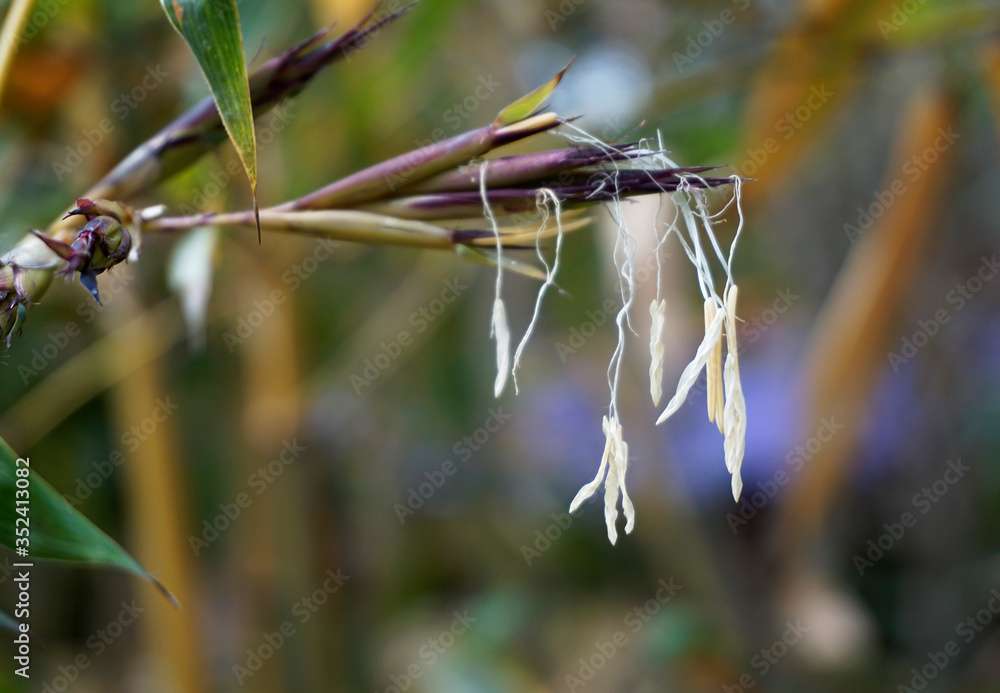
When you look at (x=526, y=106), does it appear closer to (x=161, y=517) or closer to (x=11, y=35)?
(x=11, y=35)

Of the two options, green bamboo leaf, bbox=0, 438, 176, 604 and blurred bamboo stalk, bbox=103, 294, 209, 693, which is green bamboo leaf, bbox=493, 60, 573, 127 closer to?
green bamboo leaf, bbox=0, 438, 176, 604

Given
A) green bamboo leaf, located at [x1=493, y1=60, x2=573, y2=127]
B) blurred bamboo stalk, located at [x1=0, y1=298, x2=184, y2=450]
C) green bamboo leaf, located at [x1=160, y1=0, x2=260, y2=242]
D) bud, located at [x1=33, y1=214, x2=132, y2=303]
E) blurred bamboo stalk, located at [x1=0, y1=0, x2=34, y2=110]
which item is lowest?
blurred bamboo stalk, located at [x1=0, y1=298, x2=184, y2=450]

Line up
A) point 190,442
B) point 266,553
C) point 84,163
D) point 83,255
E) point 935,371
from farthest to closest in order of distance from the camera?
point 190,442 → point 935,371 → point 266,553 → point 84,163 → point 83,255

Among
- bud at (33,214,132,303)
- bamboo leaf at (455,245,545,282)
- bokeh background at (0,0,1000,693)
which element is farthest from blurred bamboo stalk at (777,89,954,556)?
bud at (33,214,132,303)

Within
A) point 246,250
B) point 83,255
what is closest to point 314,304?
point 246,250

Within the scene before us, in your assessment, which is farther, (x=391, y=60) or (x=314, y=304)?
(x=314, y=304)

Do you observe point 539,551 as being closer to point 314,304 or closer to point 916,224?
point 314,304

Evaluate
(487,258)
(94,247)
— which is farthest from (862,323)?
(94,247)

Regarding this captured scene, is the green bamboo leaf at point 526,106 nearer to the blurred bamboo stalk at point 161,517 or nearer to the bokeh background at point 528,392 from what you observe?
the bokeh background at point 528,392
